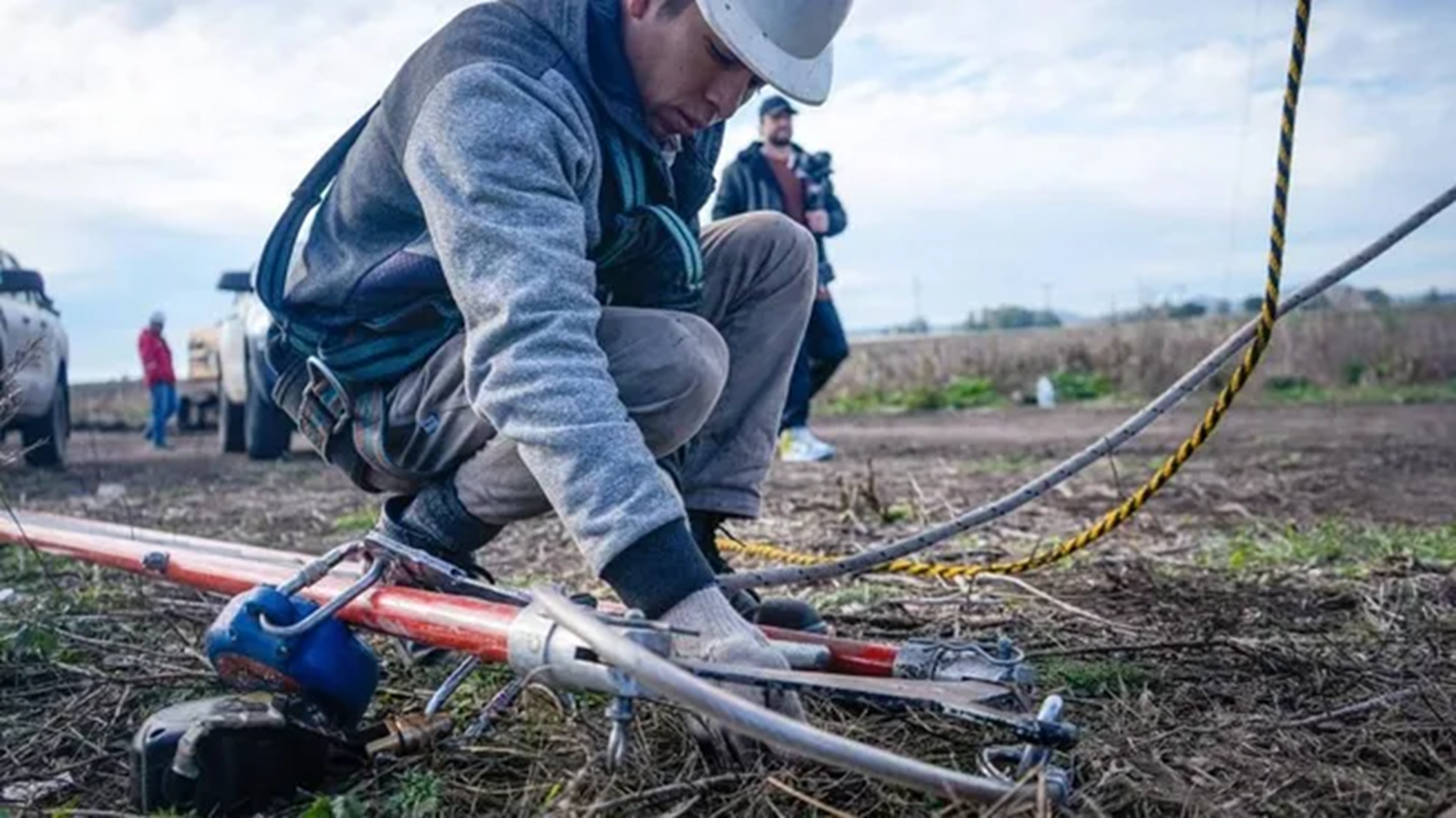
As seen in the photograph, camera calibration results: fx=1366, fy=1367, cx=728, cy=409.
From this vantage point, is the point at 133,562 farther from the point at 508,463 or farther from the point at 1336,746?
the point at 1336,746

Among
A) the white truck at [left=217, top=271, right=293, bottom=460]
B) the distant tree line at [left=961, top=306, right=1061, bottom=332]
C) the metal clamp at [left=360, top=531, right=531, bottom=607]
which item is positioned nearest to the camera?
the metal clamp at [left=360, top=531, right=531, bottom=607]

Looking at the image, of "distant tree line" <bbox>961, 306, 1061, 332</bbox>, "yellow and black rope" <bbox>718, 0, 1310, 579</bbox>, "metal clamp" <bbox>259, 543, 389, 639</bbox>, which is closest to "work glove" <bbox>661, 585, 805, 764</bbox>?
"metal clamp" <bbox>259, 543, 389, 639</bbox>

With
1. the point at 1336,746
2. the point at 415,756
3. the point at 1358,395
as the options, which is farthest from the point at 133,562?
the point at 1358,395

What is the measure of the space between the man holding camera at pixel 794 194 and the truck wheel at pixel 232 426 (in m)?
5.79

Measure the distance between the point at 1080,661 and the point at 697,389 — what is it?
92 cm

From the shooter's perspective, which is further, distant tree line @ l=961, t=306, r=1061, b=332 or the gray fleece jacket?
distant tree line @ l=961, t=306, r=1061, b=332

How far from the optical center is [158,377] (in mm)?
15820

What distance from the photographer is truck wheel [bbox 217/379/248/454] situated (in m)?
11.7

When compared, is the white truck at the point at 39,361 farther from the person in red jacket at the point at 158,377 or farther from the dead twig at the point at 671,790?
the dead twig at the point at 671,790

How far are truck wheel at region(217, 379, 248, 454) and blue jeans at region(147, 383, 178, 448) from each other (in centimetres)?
296

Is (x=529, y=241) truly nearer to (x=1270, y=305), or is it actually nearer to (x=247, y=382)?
(x=1270, y=305)

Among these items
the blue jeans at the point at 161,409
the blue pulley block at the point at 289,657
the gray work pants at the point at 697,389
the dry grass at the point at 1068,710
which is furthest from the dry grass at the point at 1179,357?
the blue pulley block at the point at 289,657

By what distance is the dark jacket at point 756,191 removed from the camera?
749 cm

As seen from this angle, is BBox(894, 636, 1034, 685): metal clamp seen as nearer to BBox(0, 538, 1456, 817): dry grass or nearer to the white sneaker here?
BBox(0, 538, 1456, 817): dry grass
